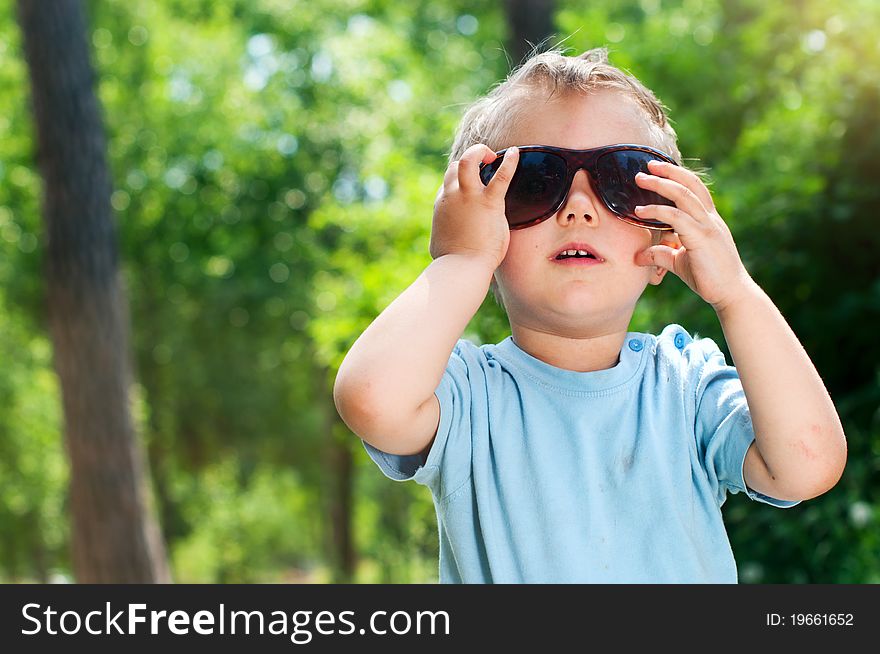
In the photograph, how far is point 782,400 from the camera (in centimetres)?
150

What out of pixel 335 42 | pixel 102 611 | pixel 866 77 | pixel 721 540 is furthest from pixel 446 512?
pixel 335 42

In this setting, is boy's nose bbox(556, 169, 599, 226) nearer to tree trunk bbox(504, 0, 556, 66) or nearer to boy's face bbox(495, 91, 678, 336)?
boy's face bbox(495, 91, 678, 336)

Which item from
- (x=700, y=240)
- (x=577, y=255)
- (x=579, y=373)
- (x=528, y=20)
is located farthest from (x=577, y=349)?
(x=528, y=20)

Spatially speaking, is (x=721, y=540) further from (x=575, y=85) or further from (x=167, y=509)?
(x=167, y=509)

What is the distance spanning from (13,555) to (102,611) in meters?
23.2

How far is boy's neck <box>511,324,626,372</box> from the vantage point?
170 cm

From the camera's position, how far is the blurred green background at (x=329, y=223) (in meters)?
4.56

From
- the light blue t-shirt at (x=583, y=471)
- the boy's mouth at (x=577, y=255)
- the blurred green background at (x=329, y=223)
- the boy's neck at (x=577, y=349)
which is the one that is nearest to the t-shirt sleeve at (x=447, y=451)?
the light blue t-shirt at (x=583, y=471)

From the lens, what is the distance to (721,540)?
164 centimetres

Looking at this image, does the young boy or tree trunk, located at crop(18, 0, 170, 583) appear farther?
tree trunk, located at crop(18, 0, 170, 583)

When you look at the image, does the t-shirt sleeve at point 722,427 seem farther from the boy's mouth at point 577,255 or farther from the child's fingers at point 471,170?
the child's fingers at point 471,170

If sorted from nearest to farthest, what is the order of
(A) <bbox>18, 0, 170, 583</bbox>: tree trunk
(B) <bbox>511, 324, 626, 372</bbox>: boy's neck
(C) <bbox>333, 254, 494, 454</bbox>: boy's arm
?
1. (C) <bbox>333, 254, 494, 454</bbox>: boy's arm
2. (B) <bbox>511, 324, 626, 372</bbox>: boy's neck
3. (A) <bbox>18, 0, 170, 583</bbox>: tree trunk

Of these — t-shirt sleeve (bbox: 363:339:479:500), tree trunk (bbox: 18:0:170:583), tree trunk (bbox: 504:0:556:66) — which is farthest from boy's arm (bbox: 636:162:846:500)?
tree trunk (bbox: 18:0:170:583)

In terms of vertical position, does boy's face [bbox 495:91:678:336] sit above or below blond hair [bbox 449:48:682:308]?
below
